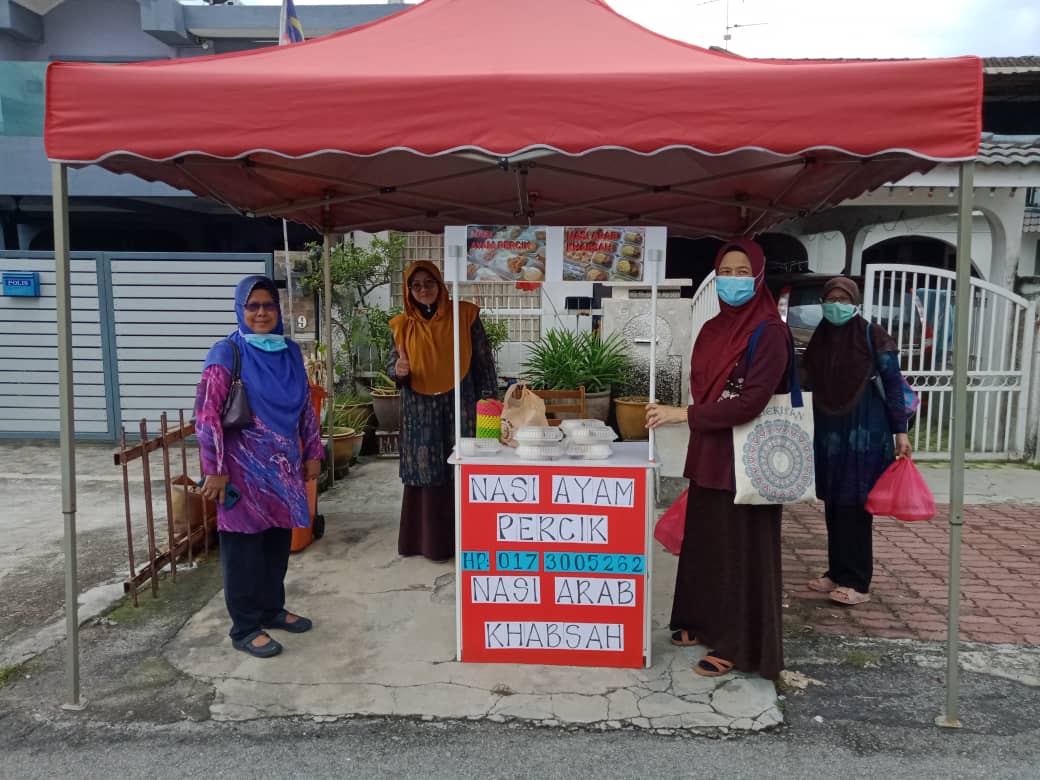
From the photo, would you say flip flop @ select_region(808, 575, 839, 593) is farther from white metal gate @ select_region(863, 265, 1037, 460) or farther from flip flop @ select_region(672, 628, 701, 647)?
white metal gate @ select_region(863, 265, 1037, 460)

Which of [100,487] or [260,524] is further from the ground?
[260,524]

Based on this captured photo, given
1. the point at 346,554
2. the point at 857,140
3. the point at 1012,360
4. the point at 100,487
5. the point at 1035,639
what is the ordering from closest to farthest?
the point at 857,140, the point at 1035,639, the point at 346,554, the point at 100,487, the point at 1012,360

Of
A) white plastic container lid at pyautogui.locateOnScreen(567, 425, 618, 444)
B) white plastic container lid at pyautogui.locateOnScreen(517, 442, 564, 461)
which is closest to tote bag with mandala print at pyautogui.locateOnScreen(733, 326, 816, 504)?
white plastic container lid at pyautogui.locateOnScreen(567, 425, 618, 444)

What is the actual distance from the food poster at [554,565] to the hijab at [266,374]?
86 cm

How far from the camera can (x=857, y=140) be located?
254 centimetres

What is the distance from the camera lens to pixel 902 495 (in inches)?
138

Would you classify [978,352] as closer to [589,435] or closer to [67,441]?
[589,435]

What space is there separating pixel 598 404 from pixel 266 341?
5.05 meters

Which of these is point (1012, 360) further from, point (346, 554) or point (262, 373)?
point (262, 373)

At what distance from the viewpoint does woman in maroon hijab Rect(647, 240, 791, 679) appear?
2.93 meters

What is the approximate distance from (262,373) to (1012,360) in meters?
6.96

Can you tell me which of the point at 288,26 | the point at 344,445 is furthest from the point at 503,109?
the point at 344,445

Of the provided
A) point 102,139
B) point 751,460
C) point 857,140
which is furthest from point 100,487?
point 857,140

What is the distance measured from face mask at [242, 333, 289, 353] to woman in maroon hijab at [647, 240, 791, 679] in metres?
1.68
